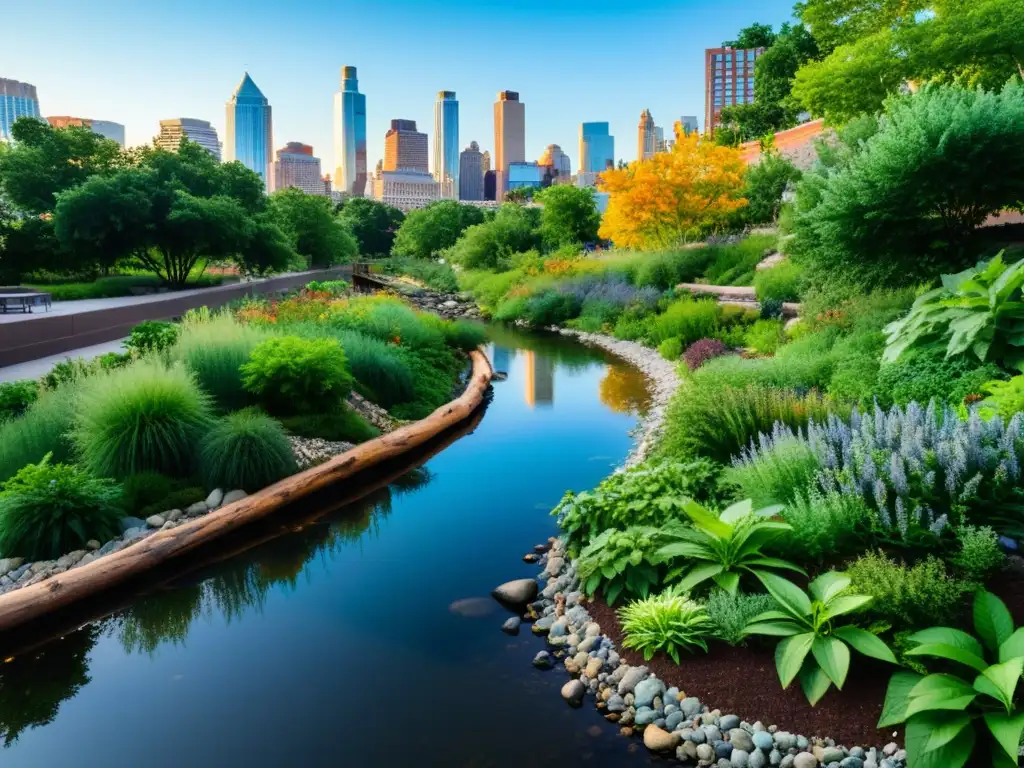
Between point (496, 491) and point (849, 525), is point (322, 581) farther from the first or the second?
point (849, 525)

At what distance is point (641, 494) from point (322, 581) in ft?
9.16

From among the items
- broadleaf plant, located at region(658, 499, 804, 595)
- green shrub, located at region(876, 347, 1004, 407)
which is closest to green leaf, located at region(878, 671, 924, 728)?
broadleaf plant, located at region(658, 499, 804, 595)

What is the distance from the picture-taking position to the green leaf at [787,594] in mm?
4258

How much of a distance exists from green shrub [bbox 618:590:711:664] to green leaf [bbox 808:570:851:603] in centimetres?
64

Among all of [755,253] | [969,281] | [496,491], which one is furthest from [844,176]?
[755,253]

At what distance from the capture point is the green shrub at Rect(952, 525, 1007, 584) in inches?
168

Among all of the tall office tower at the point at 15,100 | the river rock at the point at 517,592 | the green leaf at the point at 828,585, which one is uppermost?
the tall office tower at the point at 15,100

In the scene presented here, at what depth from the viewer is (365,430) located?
9.88 metres

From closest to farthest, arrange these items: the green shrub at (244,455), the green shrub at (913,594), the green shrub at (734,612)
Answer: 1. the green shrub at (913,594)
2. the green shrub at (734,612)
3. the green shrub at (244,455)

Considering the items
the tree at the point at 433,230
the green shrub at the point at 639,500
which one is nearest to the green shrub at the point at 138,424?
the green shrub at the point at 639,500

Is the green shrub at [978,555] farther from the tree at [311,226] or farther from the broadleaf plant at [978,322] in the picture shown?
the tree at [311,226]

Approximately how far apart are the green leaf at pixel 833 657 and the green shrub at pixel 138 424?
242 inches

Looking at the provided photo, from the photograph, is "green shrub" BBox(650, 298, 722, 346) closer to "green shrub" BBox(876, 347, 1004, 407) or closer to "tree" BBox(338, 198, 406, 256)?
"green shrub" BBox(876, 347, 1004, 407)

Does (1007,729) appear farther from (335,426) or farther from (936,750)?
(335,426)
